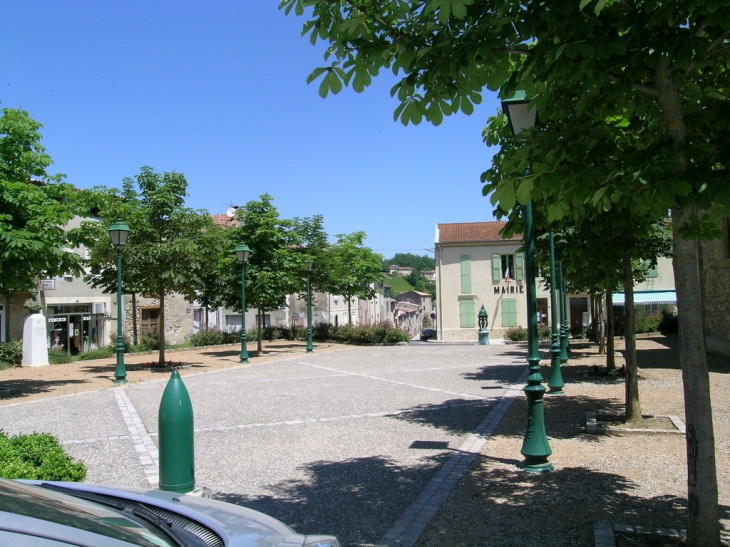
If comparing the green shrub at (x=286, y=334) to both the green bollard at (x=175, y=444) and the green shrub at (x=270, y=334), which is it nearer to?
the green shrub at (x=270, y=334)

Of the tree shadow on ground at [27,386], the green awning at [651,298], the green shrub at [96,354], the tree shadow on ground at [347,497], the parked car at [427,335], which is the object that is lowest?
the parked car at [427,335]

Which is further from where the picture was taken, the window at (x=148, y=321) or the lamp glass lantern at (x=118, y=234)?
the window at (x=148, y=321)

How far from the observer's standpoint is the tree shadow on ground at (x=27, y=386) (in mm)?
13719

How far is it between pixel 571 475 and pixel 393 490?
182cm

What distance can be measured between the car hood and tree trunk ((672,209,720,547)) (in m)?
2.73

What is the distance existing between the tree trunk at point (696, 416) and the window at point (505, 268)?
37.8 m

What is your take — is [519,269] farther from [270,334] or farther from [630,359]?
[630,359]

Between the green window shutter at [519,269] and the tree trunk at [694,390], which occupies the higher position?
the green window shutter at [519,269]

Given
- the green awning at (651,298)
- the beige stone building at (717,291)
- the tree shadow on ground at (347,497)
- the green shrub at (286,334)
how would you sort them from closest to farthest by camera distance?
1. the tree shadow on ground at (347,497)
2. the beige stone building at (717,291)
3. the green shrub at (286,334)
4. the green awning at (651,298)

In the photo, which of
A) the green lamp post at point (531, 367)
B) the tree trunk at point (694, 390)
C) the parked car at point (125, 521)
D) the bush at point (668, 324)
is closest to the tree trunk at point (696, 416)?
the tree trunk at point (694, 390)

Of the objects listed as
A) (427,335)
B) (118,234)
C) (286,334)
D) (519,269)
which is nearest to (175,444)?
(118,234)

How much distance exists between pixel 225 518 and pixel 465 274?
131 feet

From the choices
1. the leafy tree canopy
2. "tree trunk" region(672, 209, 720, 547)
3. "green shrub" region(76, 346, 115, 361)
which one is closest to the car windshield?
"tree trunk" region(672, 209, 720, 547)

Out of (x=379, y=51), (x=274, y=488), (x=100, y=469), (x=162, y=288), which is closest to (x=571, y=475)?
(x=274, y=488)
